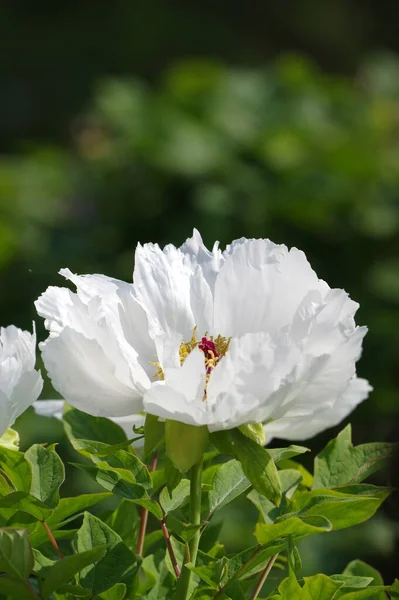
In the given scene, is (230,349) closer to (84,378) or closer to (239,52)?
(84,378)

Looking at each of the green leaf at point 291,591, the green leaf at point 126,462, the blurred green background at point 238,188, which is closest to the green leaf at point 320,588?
the green leaf at point 291,591

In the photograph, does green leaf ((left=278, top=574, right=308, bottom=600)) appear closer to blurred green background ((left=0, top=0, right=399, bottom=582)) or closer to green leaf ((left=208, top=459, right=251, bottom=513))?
green leaf ((left=208, top=459, right=251, bottom=513))

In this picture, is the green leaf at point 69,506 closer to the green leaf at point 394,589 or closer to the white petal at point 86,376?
the white petal at point 86,376

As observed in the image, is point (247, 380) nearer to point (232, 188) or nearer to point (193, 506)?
point (193, 506)

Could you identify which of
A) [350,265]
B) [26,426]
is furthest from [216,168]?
[26,426]

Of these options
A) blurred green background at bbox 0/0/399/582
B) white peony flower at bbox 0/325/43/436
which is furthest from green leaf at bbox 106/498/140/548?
blurred green background at bbox 0/0/399/582

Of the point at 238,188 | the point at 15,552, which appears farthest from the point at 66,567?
the point at 238,188
